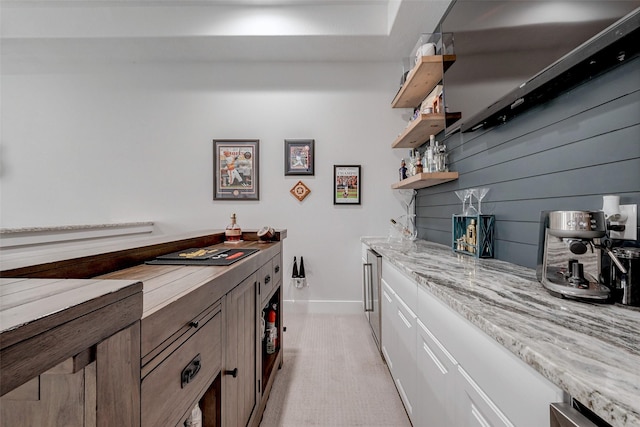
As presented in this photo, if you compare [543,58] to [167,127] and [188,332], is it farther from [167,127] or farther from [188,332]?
[167,127]

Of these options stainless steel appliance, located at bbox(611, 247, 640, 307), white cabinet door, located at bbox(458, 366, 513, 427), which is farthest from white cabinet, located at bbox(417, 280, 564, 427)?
stainless steel appliance, located at bbox(611, 247, 640, 307)

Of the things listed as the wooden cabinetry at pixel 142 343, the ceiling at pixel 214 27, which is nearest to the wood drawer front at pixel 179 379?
the wooden cabinetry at pixel 142 343

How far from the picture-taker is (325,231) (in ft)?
10.3

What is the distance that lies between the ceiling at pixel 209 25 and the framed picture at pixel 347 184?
1310mm

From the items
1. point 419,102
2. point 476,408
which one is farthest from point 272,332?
point 419,102

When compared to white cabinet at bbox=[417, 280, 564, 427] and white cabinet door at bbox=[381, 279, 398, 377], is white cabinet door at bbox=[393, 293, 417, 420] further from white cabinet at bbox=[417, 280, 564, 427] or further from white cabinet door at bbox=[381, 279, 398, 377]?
white cabinet at bbox=[417, 280, 564, 427]

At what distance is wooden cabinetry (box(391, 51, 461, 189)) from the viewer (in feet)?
6.63

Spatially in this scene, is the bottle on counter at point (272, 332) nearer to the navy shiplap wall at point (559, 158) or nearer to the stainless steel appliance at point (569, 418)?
the navy shiplap wall at point (559, 158)

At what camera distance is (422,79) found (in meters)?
2.31

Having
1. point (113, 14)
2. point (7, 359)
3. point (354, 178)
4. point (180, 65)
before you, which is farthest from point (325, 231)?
point (113, 14)

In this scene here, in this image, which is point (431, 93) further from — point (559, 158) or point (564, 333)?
point (564, 333)

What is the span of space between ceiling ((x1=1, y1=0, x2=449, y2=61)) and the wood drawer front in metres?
2.89

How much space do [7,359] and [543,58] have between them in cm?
162

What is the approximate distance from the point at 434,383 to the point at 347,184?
91.5 inches
